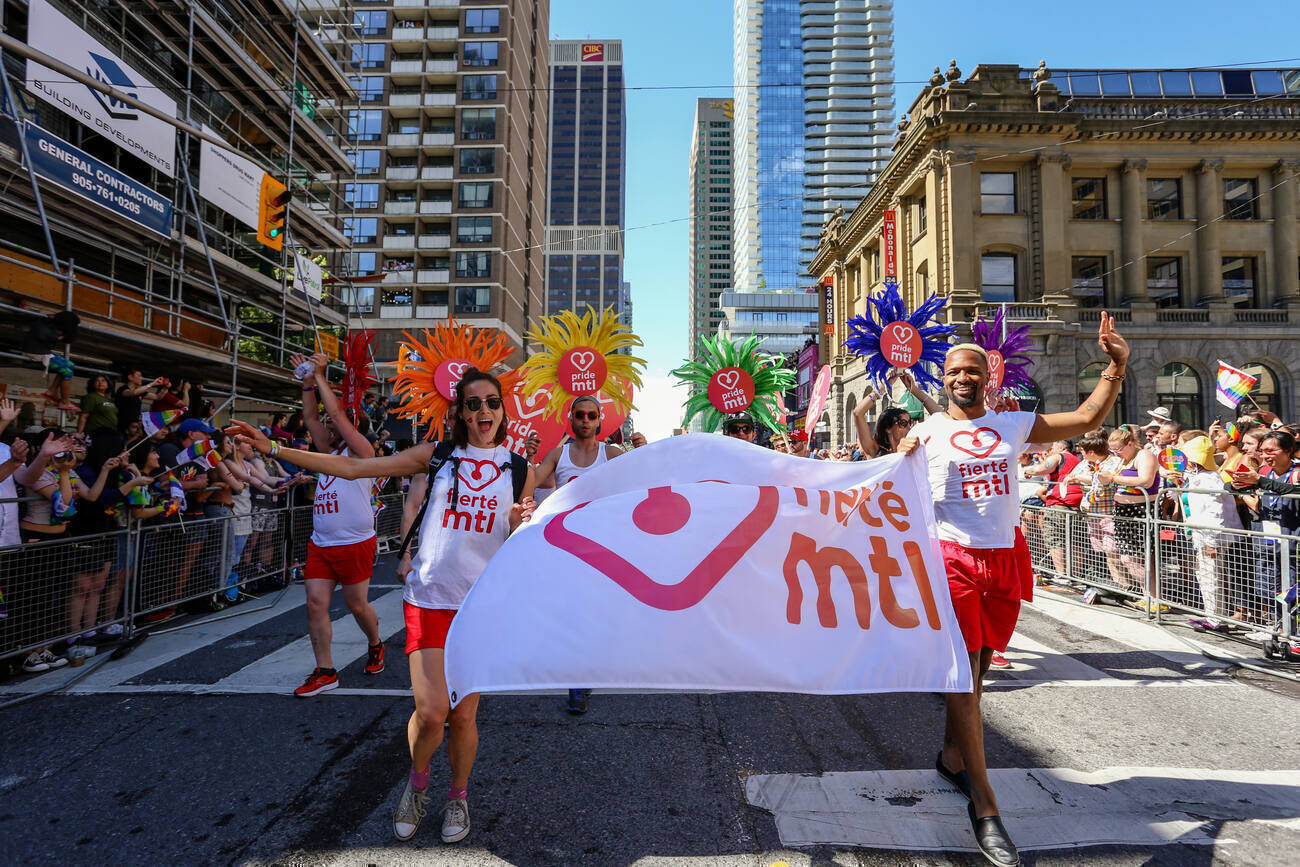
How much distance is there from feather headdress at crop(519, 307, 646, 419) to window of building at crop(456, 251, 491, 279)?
44.5m

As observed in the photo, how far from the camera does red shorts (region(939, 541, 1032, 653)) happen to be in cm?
317

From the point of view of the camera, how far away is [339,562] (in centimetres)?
471

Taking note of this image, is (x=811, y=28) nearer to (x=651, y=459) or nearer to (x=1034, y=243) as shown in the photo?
(x=1034, y=243)

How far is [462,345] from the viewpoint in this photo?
5547 mm

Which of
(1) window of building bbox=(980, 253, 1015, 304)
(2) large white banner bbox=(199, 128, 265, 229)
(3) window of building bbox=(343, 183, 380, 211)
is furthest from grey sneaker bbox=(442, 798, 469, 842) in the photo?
(3) window of building bbox=(343, 183, 380, 211)

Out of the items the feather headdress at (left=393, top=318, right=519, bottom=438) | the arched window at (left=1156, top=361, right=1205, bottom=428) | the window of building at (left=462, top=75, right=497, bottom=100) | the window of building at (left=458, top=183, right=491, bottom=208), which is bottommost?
the feather headdress at (left=393, top=318, right=519, bottom=438)

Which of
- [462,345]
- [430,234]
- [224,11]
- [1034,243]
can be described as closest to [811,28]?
[430,234]

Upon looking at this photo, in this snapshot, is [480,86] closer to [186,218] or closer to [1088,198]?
[186,218]

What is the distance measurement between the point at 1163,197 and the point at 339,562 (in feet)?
125

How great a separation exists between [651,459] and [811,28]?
14206 cm

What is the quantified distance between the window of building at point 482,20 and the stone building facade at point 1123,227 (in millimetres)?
33693

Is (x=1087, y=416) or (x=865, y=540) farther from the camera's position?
(x=1087, y=416)

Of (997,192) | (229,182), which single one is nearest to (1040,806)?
(229,182)

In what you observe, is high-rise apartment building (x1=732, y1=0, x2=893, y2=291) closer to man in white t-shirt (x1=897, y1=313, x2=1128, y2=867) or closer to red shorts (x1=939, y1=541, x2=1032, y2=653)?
man in white t-shirt (x1=897, y1=313, x2=1128, y2=867)
